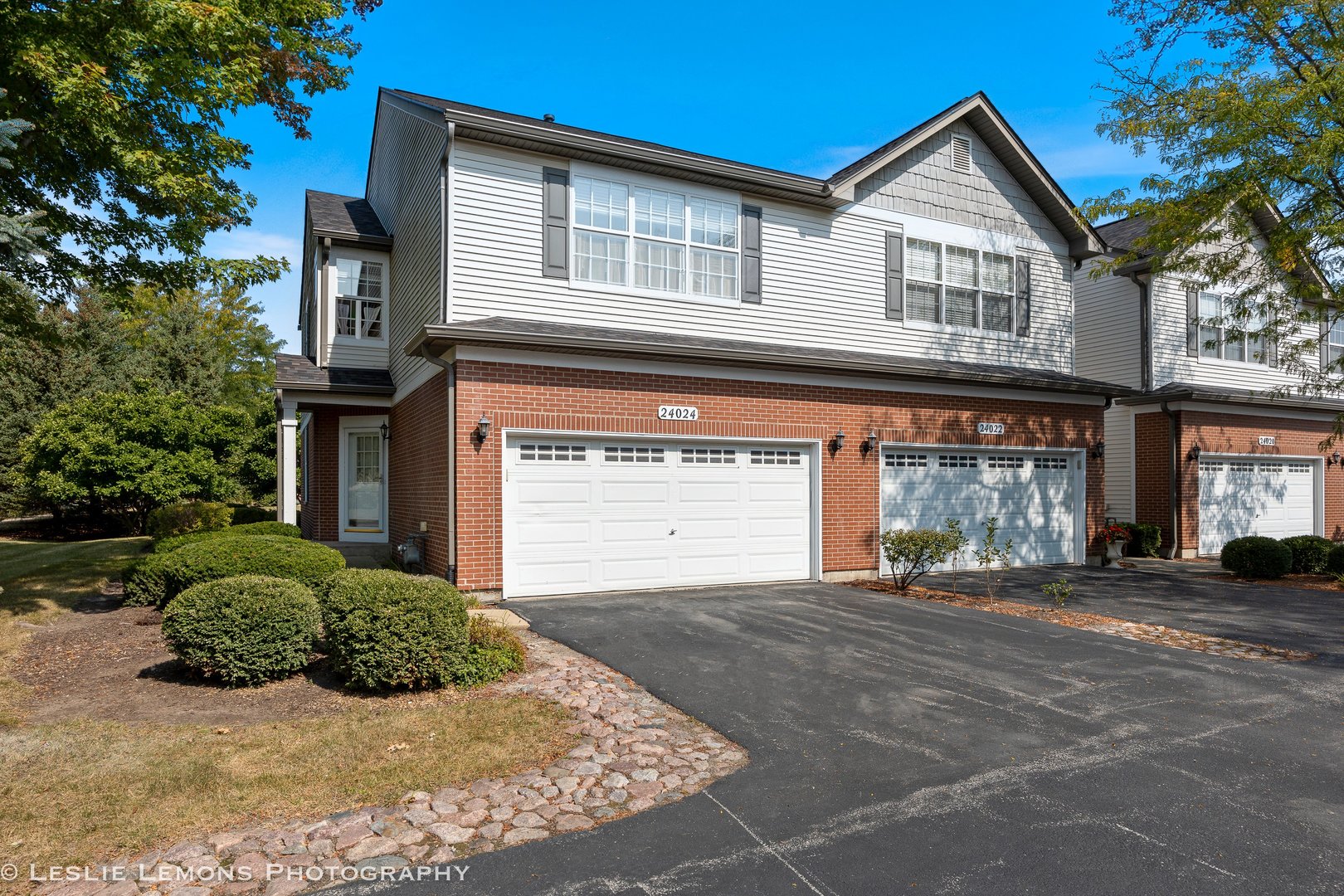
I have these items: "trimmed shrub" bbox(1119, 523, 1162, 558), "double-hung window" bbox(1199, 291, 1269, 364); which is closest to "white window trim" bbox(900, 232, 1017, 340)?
"trimmed shrub" bbox(1119, 523, 1162, 558)

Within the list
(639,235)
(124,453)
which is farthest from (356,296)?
(124,453)

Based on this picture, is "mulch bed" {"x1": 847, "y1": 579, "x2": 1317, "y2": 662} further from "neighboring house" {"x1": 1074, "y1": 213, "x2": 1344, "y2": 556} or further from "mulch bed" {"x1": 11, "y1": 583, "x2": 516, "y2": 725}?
"neighboring house" {"x1": 1074, "y1": 213, "x2": 1344, "y2": 556}

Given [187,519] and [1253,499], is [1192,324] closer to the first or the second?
[1253,499]

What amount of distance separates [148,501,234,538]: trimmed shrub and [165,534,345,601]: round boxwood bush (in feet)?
16.2

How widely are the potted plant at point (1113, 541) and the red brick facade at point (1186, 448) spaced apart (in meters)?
2.28

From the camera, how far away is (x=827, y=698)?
21.0ft

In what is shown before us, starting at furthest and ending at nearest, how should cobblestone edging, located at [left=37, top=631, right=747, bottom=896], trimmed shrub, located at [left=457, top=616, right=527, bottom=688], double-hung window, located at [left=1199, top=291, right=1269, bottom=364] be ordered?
double-hung window, located at [left=1199, top=291, right=1269, bottom=364] → trimmed shrub, located at [left=457, top=616, right=527, bottom=688] → cobblestone edging, located at [left=37, top=631, right=747, bottom=896]

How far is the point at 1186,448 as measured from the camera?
1769 centimetres

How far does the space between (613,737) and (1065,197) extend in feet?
49.6

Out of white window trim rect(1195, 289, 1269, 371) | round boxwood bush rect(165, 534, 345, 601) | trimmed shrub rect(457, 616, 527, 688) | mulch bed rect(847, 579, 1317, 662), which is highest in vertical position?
white window trim rect(1195, 289, 1269, 371)

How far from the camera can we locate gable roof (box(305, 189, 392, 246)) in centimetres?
1490

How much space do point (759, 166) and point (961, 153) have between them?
521 cm

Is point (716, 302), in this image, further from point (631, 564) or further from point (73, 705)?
point (73, 705)

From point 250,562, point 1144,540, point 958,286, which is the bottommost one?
point 1144,540
